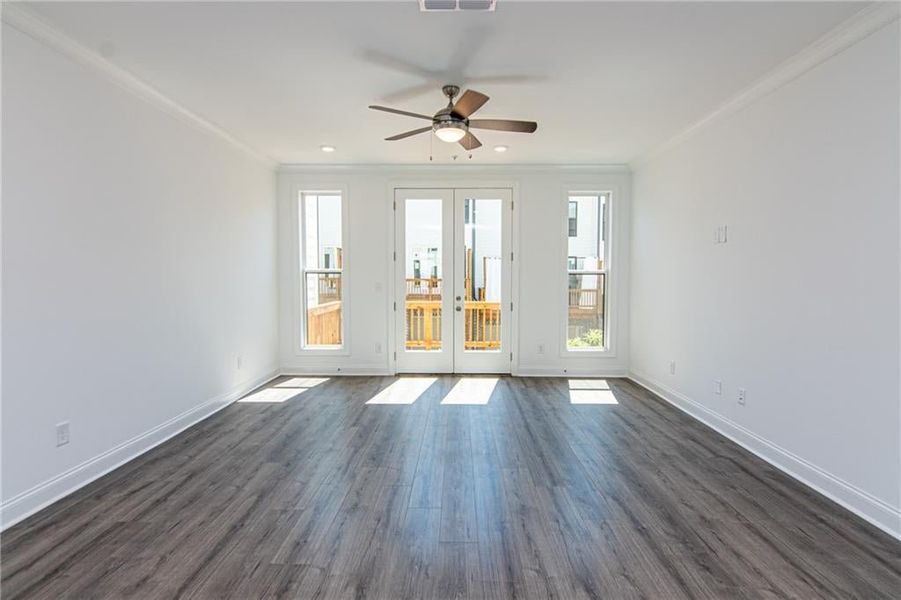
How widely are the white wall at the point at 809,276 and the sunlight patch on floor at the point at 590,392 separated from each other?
77cm

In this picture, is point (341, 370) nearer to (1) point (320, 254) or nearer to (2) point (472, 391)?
(1) point (320, 254)

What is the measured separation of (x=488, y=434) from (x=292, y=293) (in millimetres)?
3305

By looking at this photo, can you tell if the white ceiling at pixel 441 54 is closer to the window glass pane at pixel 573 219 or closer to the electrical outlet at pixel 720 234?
the electrical outlet at pixel 720 234

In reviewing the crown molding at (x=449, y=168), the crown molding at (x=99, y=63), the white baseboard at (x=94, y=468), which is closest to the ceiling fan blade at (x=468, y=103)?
the crown molding at (x=99, y=63)

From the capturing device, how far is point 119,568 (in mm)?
1866

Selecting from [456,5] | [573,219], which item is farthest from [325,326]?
[456,5]

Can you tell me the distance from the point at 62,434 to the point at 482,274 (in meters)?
4.21

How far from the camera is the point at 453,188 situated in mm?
5359

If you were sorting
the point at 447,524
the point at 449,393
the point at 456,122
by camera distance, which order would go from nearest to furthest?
the point at 447,524 → the point at 456,122 → the point at 449,393

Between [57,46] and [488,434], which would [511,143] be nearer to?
[488,434]

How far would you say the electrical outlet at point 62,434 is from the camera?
7.91 ft

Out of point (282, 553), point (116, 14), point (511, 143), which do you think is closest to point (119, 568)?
point (282, 553)

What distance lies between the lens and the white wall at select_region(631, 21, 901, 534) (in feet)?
7.18

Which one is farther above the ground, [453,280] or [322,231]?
[322,231]
